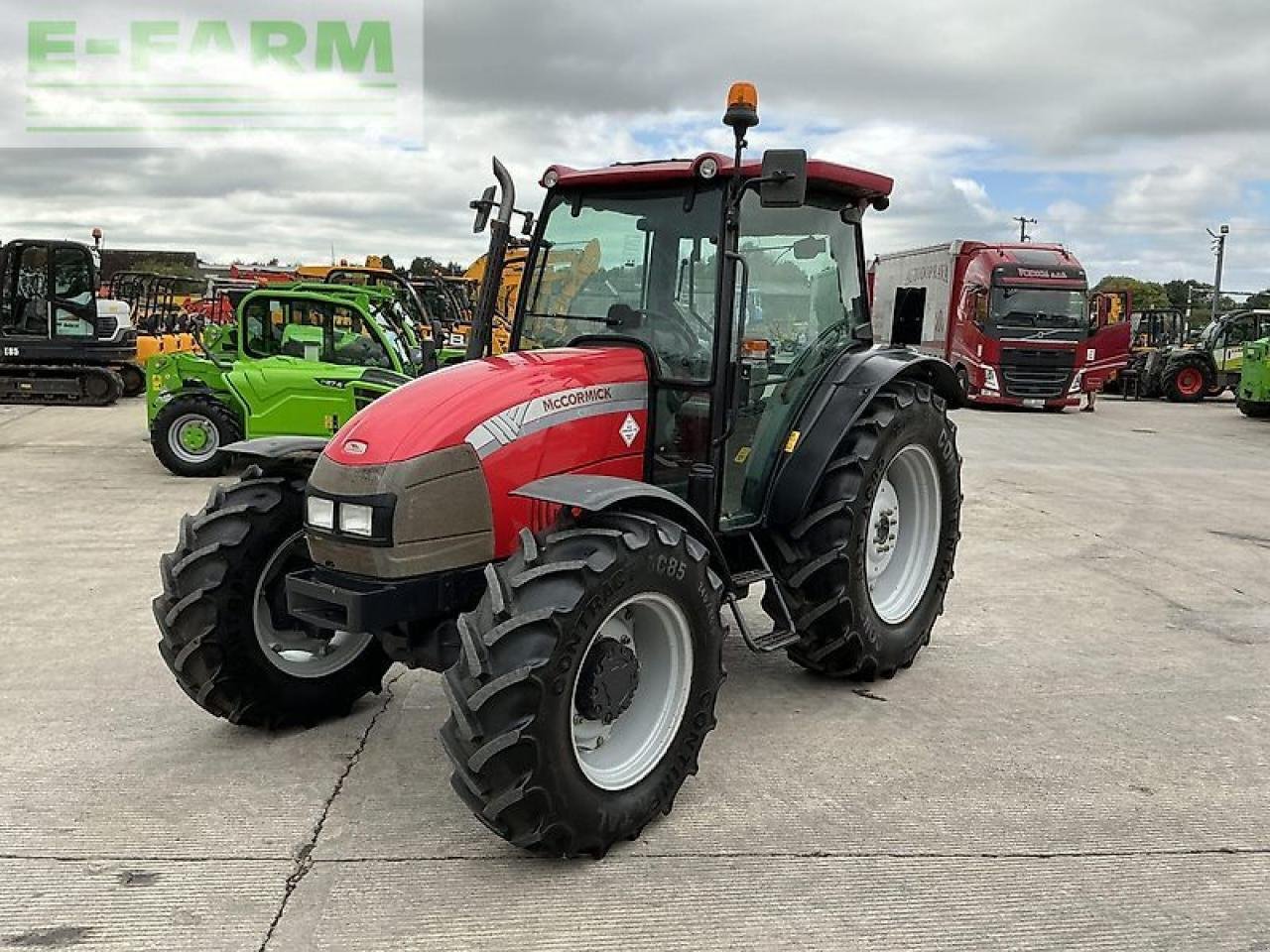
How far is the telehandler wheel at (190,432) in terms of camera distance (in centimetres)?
1036

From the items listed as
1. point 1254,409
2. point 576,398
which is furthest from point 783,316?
point 1254,409

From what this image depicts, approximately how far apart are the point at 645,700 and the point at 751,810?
1.68ft

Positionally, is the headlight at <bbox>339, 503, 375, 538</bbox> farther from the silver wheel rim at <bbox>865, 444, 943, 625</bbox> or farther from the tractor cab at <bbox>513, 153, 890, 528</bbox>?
the silver wheel rim at <bbox>865, 444, 943, 625</bbox>

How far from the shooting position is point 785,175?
12.0 ft

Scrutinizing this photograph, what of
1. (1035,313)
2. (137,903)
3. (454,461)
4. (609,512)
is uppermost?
(1035,313)

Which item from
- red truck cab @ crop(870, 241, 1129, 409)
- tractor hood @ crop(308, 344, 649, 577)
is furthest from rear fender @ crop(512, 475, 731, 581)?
red truck cab @ crop(870, 241, 1129, 409)

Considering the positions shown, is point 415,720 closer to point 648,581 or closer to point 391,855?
point 391,855

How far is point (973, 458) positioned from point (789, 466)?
873 centimetres

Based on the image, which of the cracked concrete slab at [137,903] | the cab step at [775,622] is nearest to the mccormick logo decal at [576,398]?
the cab step at [775,622]

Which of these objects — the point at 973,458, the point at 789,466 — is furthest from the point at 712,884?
the point at 973,458

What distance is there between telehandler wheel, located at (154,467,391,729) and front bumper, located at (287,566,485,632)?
0.42 m

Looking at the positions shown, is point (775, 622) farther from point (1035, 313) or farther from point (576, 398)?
point (1035, 313)

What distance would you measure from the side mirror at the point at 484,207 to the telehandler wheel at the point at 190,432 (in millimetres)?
6917

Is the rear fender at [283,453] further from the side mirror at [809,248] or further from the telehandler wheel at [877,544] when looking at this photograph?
the side mirror at [809,248]
